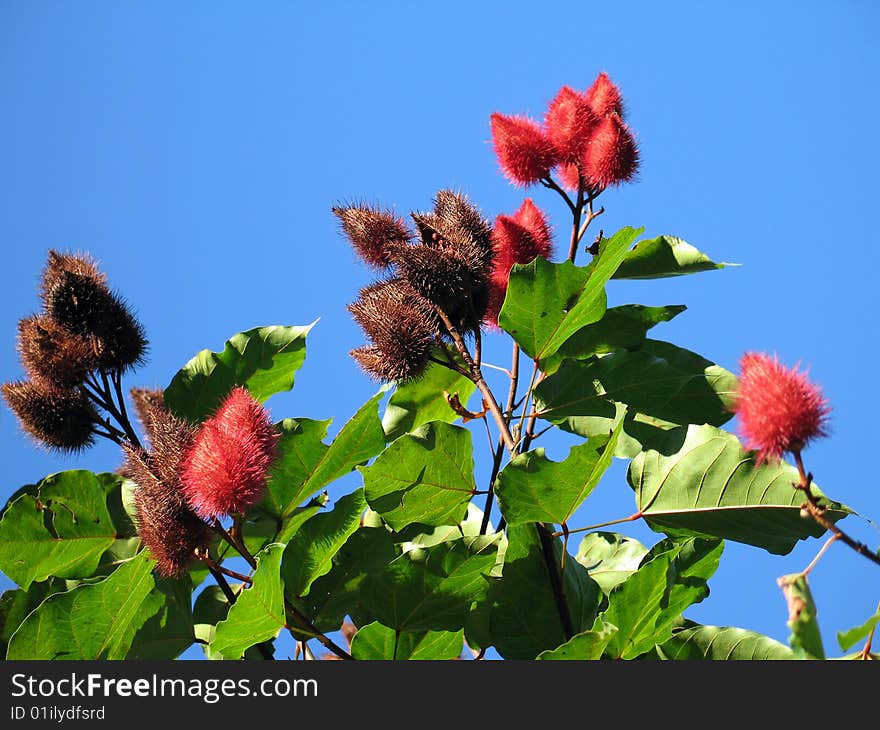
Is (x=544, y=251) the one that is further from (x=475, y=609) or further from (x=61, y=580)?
(x=61, y=580)

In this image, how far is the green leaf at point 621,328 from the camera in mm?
2488

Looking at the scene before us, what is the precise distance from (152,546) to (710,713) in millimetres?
1114

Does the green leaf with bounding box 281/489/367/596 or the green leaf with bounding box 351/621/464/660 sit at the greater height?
→ the green leaf with bounding box 281/489/367/596

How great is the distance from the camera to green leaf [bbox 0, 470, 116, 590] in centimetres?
250

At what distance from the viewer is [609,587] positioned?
→ 2.62 metres

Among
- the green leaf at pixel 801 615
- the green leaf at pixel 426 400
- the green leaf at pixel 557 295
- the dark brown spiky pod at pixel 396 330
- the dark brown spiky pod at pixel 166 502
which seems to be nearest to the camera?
the green leaf at pixel 801 615

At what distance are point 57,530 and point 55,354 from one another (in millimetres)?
460

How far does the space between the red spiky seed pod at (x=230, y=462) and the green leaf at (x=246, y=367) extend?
2.11 feet

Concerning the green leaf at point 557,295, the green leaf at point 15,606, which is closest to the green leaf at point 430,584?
the green leaf at point 557,295

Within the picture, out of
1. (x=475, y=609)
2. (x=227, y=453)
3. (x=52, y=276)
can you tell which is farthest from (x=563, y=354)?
(x=52, y=276)

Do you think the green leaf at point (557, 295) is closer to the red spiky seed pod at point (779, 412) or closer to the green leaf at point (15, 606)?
the red spiky seed pod at point (779, 412)

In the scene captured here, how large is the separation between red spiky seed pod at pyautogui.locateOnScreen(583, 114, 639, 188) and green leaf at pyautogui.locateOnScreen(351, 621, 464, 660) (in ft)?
3.95

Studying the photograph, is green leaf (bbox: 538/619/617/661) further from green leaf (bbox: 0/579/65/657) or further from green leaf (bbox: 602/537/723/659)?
green leaf (bbox: 0/579/65/657)

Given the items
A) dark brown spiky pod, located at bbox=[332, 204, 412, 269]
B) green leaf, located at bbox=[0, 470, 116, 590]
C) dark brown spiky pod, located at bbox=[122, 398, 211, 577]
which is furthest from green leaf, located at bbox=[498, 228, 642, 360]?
green leaf, located at bbox=[0, 470, 116, 590]
